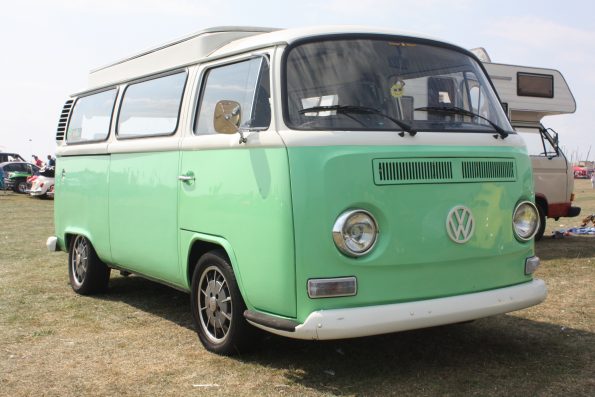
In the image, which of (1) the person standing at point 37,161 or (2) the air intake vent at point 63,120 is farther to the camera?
(1) the person standing at point 37,161

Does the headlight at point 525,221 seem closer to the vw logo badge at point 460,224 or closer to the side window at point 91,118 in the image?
the vw logo badge at point 460,224

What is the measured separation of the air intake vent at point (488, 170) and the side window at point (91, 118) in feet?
12.6

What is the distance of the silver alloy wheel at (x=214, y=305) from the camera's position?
5.04 metres

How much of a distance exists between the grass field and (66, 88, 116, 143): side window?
1.75 m

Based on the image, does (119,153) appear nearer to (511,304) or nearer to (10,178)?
(511,304)

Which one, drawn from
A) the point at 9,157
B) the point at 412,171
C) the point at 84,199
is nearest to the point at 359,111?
the point at 412,171

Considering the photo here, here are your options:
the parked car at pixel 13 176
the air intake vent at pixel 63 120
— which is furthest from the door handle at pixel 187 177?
the parked car at pixel 13 176

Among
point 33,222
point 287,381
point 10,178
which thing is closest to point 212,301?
point 287,381

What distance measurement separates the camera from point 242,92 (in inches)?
195

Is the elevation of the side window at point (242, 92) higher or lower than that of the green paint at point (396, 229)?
higher

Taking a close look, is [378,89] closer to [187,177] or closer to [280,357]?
[187,177]

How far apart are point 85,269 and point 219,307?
3.00m

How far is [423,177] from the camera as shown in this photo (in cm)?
450

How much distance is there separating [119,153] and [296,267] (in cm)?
301
